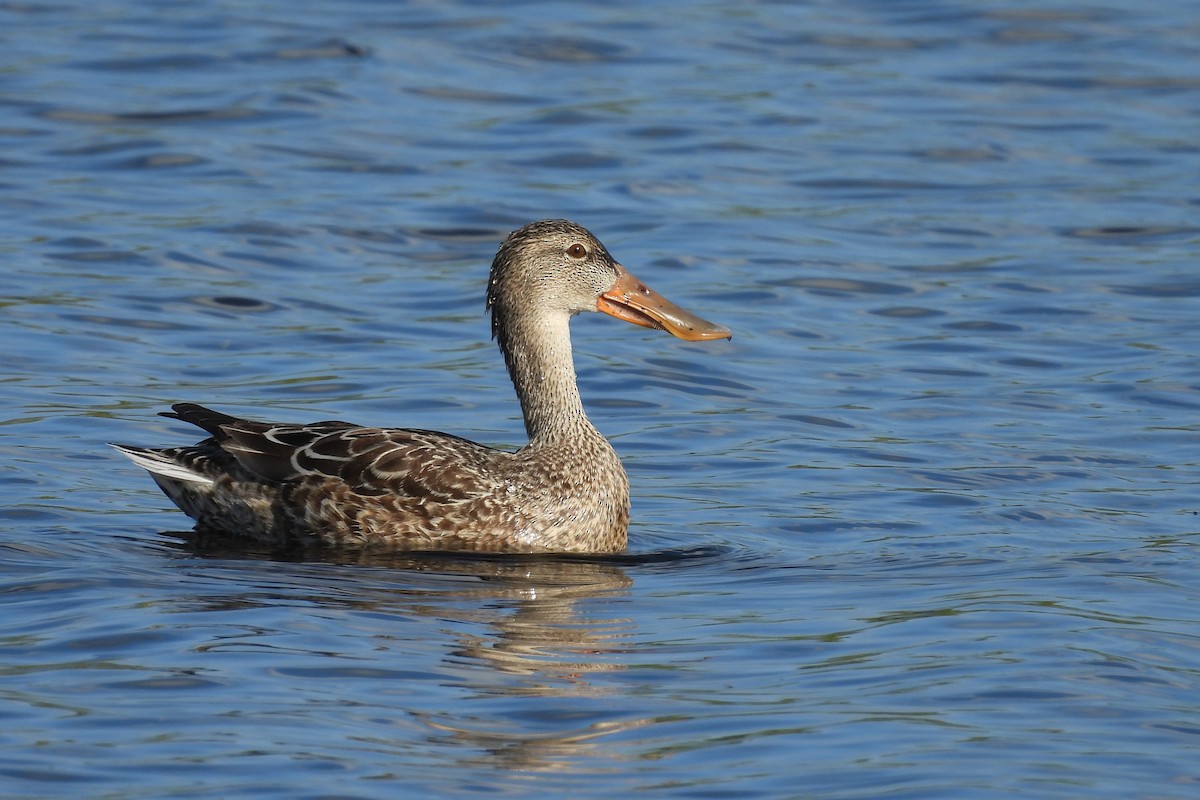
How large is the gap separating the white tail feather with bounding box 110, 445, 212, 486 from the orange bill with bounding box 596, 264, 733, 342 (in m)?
2.25

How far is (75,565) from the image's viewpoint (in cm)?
959

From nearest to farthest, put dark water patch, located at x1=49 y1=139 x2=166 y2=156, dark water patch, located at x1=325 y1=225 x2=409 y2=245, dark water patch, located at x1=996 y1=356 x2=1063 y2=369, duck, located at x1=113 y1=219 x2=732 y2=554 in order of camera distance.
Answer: duck, located at x1=113 y1=219 x2=732 y2=554, dark water patch, located at x1=996 y1=356 x2=1063 y2=369, dark water patch, located at x1=325 y1=225 x2=409 y2=245, dark water patch, located at x1=49 y1=139 x2=166 y2=156

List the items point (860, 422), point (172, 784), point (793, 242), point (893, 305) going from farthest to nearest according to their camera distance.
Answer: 1. point (793, 242)
2. point (893, 305)
3. point (860, 422)
4. point (172, 784)

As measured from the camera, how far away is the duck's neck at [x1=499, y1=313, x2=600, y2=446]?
1112 cm

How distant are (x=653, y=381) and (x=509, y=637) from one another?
5.62 m

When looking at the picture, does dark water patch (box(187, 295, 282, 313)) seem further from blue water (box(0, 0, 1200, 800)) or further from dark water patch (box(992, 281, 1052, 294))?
dark water patch (box(992, 281, 1052, 294))

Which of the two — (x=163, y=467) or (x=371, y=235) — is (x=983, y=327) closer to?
(x=371, y=235)

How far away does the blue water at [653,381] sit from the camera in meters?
7.57

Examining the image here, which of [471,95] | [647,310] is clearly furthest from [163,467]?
[471,95]

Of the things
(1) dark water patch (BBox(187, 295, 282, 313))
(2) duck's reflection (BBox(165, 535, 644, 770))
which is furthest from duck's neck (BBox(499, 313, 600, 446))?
(1) dark water patch (BBox(187, 295, 282, 313))

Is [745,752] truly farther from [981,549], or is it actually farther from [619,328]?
[619,328]

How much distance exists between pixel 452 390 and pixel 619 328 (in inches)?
100

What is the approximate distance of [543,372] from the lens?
11172 millimetres

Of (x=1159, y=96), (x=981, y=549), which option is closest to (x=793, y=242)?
Result: (x=1159, y=96)
